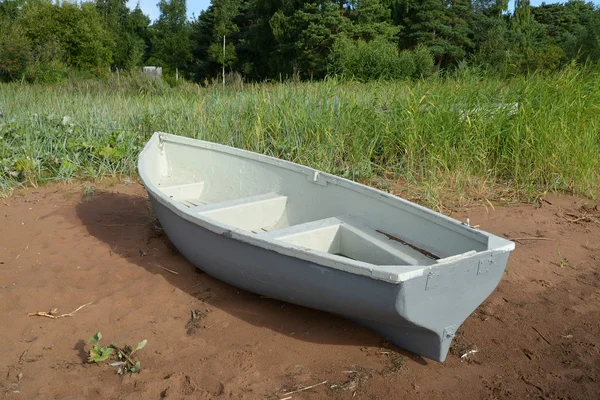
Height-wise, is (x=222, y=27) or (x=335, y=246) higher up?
(x=222, y=27)

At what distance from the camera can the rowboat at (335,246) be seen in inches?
93.2

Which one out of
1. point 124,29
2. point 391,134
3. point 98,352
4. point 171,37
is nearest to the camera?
point 98,352

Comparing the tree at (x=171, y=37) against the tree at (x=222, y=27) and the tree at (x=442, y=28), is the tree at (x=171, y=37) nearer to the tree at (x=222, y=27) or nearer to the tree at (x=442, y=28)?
the tree at (x=222, y=27)

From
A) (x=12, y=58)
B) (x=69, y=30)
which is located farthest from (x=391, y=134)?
(x=69, y=30)

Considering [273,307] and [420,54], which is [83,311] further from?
[420,54]

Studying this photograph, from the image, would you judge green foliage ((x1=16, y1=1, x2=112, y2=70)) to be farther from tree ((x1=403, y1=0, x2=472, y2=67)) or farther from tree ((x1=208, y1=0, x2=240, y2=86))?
tree ((x1=403, y1=0, x2=472, y2=67))

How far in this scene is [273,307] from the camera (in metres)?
3.20

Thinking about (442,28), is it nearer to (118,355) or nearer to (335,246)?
(335,246)

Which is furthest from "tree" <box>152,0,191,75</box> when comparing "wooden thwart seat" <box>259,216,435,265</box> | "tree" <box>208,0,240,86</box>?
"wooden thwart seat" <box>259,216,435,265</box>

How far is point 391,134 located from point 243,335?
3.27m

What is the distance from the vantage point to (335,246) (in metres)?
3.35

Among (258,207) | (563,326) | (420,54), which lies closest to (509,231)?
(563,326)

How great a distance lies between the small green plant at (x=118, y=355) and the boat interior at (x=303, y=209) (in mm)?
821

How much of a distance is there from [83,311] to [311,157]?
296 centimetres
